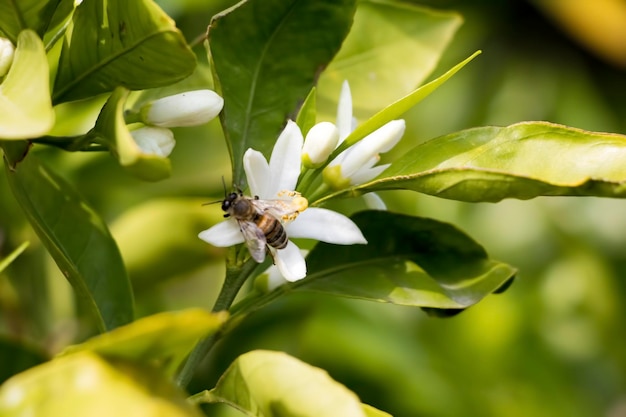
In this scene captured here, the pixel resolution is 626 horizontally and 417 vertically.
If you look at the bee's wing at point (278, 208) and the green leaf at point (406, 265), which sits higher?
the bee's wing at point (278, 208)

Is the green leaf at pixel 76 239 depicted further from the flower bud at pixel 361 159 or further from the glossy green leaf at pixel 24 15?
the flower bud at pixel 361 159

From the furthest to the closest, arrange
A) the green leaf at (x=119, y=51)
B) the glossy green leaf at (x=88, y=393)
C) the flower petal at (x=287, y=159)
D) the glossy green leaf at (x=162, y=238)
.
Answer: the glossy green leaf at (x=162, y=238), the flower petal at (x=287, y=159), the green leaf at (x=119, y=51), the glossy green leaf at (x=88, y=393)

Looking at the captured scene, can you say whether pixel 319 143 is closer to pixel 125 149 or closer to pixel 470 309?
pixel 125 149

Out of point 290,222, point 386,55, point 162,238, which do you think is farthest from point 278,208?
point 162,238

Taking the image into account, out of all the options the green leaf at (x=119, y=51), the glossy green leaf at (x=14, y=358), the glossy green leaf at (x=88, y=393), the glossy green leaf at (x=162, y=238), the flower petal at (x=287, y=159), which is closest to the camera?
the glossy green leaf at (x=88, y=393)

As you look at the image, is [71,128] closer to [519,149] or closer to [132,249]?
[132,249]

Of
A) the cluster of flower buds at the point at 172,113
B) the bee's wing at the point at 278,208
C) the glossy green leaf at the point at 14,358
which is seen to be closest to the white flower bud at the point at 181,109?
the cluster of flower buds at the point at 172,113

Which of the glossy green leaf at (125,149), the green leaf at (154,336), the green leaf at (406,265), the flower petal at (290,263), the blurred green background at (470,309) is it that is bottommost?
the blurred green background at (470,309)

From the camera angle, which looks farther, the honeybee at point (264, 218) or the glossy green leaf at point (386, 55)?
the glossy green leaf at point (386, 55)
